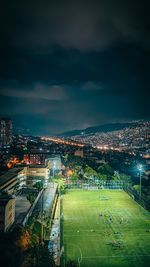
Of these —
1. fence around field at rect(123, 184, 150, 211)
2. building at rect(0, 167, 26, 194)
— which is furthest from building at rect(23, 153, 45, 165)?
fence around field at rect(123, 184, 150, 211)

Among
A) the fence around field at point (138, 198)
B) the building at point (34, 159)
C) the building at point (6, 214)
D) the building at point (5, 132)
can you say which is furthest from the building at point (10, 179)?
the building at point (5, 132)

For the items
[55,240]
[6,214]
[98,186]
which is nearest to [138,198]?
[98,186]

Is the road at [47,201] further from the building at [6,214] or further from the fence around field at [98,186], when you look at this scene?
the fence around field at [98,186]

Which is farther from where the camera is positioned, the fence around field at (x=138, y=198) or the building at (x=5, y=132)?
the building at (x=5, y=132)

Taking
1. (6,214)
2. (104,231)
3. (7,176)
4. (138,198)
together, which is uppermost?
(7,176)

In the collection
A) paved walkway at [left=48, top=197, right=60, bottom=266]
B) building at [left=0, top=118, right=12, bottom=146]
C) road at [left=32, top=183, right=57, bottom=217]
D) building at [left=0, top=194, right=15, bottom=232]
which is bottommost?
paved walkway at [left=48, top=197, right=60, bottom=266]

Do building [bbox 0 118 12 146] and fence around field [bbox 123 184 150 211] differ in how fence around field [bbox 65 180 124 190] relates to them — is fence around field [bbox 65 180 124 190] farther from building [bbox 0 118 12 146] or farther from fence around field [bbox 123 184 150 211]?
building [bbox 0 118 12 146]

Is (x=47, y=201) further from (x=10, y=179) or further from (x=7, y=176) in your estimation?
(x=7, y=176)

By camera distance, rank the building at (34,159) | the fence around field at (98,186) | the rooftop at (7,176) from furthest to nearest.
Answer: the building at (34,159) → the fence around field at (98,186) → the rooftop at (7,176)
